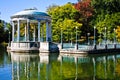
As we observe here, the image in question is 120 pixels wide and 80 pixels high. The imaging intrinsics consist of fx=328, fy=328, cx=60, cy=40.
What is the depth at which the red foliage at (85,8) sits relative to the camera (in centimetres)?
8357

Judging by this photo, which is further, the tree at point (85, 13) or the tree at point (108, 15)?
the tree at point (85, 13)

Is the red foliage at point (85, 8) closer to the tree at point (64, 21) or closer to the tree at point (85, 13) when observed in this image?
the tree at point (85, 13)

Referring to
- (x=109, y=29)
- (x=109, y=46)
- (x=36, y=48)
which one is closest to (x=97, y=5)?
(x=109, y=29)

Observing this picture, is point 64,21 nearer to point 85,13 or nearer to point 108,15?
point 108,15

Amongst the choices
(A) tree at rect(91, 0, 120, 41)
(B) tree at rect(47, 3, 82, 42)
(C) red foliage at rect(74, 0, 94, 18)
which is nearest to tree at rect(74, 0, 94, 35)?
(C) red foliage at rect(74, 0, 94, 18)

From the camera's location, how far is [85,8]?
85500 mm

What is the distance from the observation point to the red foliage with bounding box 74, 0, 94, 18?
274 ft

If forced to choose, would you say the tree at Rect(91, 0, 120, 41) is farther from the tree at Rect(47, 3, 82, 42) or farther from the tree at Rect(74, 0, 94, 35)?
the tree at Rect(47, 3, 82, 42)

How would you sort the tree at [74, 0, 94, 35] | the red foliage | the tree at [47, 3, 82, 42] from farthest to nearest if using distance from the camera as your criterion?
1. the red foliage
2. the tree at [74, 0, 94, 35]
3. the tree at [47, 3, 82, 42]

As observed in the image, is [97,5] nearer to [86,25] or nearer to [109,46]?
[86,25]

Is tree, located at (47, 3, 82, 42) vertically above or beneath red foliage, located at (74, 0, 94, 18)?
beneath

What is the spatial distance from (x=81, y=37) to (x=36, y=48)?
2551cm

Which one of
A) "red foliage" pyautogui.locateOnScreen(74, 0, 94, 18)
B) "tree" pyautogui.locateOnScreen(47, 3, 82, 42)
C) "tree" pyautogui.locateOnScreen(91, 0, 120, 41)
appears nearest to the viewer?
"tree" pyautogui.locateOnScreen(91, 0, 120, 41)

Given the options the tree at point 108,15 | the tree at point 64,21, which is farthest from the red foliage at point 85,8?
the tree at point 64,21
